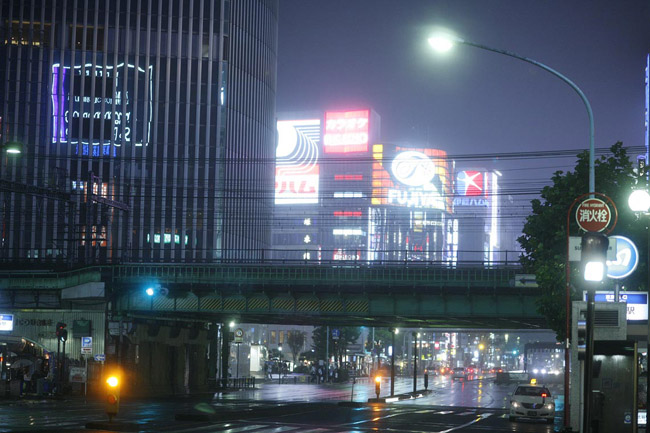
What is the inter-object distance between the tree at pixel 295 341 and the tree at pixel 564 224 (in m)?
120

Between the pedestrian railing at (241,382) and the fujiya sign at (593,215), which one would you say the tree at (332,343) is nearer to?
the pedestrian railing at (241,382)

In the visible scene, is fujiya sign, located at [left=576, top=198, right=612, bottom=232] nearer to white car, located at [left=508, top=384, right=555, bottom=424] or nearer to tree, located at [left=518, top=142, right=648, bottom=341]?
tree, located at [left=518, top=142, right=648, bottom=341]

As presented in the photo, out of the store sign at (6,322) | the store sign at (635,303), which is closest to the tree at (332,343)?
the store sign at (6,322)

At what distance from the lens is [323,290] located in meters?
59.3

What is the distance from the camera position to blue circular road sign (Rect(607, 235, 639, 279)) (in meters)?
28.2

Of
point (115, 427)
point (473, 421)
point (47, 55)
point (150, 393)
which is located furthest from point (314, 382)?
point (115, 427)

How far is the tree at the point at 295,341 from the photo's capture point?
160625mm

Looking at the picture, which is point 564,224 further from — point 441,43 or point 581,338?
point 441,43

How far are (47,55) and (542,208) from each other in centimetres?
8952

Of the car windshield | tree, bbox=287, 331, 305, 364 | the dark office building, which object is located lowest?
tree, bbox=287, 331, 305, 364

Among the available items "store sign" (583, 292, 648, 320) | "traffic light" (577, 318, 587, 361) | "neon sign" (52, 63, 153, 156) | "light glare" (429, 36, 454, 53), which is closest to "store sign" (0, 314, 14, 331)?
"store sign" (583, 292, 648, 320)

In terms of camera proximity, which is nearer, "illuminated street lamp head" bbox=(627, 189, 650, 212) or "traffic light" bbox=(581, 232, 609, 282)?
"traffic light" bbox=(581, 232, 609, 282)

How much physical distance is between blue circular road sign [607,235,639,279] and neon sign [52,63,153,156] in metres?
94.7

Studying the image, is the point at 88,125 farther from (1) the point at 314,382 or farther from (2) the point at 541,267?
(2) the point at 541,267
